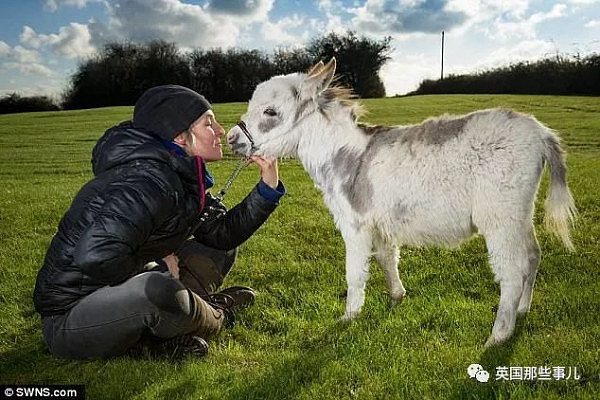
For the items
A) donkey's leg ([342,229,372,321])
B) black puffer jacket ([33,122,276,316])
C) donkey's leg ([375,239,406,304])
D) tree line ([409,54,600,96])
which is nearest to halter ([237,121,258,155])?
black puffer jacket ([33,122,276,316])

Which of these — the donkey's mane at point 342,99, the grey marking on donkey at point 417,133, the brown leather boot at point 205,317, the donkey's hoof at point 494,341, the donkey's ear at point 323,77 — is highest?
the donkey's ear at point 323,77

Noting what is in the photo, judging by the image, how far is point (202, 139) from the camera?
4051 mm

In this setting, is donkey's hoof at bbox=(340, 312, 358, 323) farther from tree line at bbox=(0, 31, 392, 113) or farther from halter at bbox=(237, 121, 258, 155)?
tree line at bbox=(0, 31, 392, 113)

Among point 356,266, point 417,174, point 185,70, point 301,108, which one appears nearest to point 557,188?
point 417,174

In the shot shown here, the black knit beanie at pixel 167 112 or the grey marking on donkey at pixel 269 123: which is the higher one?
the black knit beanie at pixel 167 112

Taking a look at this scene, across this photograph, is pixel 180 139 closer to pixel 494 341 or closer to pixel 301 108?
pixel 301 108

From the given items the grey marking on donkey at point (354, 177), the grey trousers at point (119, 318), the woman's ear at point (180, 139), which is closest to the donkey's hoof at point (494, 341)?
the grey marking on donkey at point (354, 177)

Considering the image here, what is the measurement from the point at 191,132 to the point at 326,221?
459 cm

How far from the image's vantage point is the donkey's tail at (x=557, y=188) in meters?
4.07

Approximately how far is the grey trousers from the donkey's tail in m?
3.07

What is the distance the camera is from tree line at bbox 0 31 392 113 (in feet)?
84.9

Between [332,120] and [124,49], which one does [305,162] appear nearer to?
[332,120]

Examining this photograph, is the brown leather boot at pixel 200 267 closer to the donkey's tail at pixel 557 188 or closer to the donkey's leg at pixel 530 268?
the donkey's leg at pixel 530 268

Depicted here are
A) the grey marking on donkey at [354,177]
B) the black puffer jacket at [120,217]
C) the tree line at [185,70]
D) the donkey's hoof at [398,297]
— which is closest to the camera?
the black puffer jacket at [120,217]
